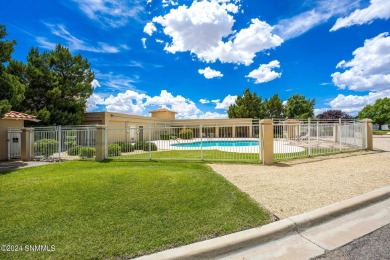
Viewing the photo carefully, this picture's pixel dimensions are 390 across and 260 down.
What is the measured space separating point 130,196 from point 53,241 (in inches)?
74.4

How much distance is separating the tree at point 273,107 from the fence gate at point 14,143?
1448 inches

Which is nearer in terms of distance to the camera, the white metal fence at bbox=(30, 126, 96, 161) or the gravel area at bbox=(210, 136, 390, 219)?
the gravel area at bbox=(210, 136, 390, 219)

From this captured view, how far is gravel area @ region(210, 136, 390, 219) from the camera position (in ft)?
16.4

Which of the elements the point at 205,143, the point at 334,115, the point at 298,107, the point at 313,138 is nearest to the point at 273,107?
the point at 298,107

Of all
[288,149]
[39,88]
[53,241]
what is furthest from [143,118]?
[53,241]

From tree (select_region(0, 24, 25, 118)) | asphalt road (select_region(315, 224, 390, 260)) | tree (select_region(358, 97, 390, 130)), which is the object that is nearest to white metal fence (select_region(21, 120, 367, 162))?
tree (select_region(0, 24, 25, 118))

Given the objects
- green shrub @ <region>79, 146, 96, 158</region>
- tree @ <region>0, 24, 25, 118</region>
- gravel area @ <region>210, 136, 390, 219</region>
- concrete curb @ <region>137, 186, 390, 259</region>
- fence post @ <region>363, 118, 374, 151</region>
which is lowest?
concrete curb @ <region>137, 186, 390, 259</region>

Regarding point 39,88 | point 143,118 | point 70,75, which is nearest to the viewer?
point 39,88

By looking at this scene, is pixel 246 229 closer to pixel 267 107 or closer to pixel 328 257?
pixel 328 257

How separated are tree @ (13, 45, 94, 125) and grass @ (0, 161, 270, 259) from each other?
1570 centimetres

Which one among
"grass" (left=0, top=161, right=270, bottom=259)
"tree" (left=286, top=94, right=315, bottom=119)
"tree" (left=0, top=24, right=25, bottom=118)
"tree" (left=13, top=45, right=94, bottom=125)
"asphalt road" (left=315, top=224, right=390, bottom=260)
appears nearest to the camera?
"asphalt road" (left=315, top=224, right=390, bottom=260)

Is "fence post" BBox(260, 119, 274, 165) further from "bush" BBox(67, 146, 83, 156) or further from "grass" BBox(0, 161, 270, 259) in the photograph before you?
"bush" BBox(67, 146, 83, 156)

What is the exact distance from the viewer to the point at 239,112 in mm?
40344

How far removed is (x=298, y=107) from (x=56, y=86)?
42260 millimetres
